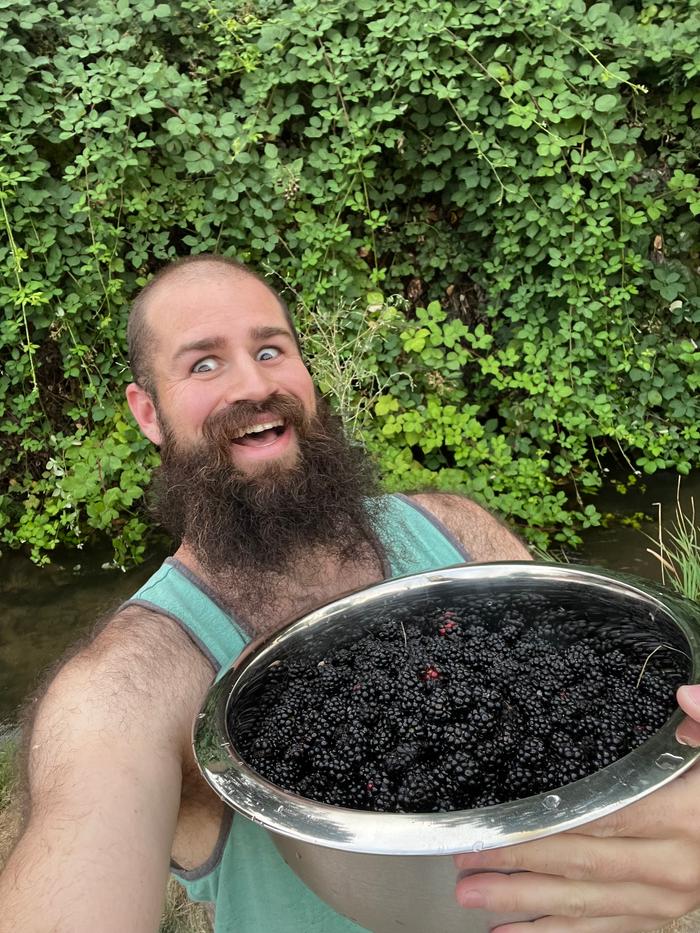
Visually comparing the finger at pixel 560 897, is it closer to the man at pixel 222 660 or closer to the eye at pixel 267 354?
the man at pixel 222 660

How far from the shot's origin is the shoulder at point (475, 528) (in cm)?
164

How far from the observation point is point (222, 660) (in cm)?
122

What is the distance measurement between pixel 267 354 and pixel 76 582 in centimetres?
273

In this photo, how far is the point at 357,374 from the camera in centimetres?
345

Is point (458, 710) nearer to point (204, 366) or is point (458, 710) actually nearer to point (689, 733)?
point (689, 733)

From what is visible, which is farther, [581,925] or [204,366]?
[204,366]

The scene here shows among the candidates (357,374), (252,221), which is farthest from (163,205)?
(357,374)

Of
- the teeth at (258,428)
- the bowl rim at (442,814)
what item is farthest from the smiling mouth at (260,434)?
the bowl rim at (442,814)

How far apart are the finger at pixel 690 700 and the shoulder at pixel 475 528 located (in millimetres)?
849

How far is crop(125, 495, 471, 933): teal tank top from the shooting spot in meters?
1.17

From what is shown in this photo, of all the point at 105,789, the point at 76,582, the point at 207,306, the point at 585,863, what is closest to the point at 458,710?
the point at 585,863

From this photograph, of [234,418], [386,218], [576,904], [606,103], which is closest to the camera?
[576,904]

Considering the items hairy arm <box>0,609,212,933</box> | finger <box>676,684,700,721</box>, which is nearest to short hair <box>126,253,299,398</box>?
hairy arm <box>0,609,212,933</box>

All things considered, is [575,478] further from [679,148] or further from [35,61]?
[35,61]
